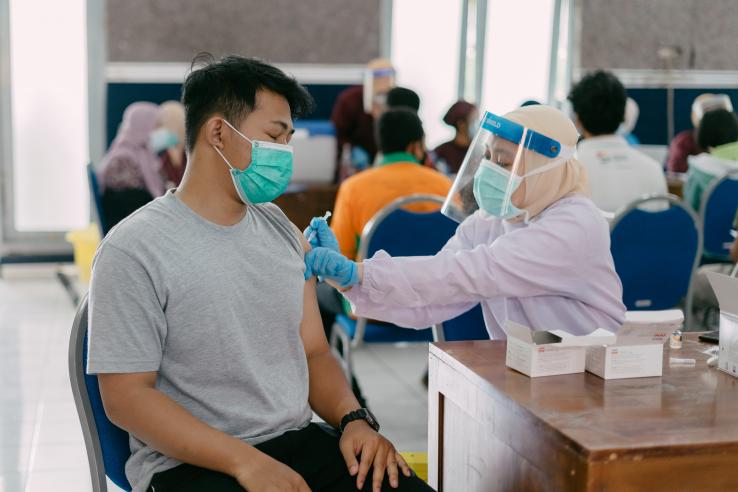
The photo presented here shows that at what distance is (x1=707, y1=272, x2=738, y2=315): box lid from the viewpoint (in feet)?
4.37

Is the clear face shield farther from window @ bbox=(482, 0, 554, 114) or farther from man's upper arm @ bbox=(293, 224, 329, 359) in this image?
window @ bbox=(482, 0, 554, 114)

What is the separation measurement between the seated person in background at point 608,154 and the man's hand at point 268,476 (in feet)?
7.15

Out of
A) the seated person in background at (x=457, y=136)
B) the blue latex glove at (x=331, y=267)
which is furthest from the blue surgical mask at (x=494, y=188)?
the seated person in background at (x=457, y=136)

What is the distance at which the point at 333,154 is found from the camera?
4.14 m

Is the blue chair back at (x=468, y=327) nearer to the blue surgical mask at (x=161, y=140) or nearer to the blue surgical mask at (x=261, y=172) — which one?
the blue surgical mask at (x=261, y=172)

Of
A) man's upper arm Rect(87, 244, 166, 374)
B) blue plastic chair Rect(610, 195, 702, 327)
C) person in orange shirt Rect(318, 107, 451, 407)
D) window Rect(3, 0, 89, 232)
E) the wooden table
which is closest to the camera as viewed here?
the wooden table

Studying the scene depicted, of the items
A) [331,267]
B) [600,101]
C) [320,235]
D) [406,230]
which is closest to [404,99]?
[600,101]

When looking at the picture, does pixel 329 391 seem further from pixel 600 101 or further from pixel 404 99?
pixel 404 99

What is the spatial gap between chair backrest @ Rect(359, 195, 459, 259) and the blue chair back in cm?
58

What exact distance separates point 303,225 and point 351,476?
8.45 feet

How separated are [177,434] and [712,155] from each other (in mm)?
3487

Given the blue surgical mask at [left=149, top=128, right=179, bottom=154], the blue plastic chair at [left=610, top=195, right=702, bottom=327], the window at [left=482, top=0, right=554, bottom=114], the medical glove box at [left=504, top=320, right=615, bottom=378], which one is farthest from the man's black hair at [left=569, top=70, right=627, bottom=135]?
the window at [left=482, top=0, right=554, bottom=114]

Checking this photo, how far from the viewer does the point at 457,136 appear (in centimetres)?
506

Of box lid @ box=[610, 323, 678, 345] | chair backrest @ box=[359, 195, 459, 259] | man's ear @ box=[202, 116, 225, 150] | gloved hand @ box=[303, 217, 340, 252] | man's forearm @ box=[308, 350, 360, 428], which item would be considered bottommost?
man's forearm @ box=[308, 350, 360, 428]
